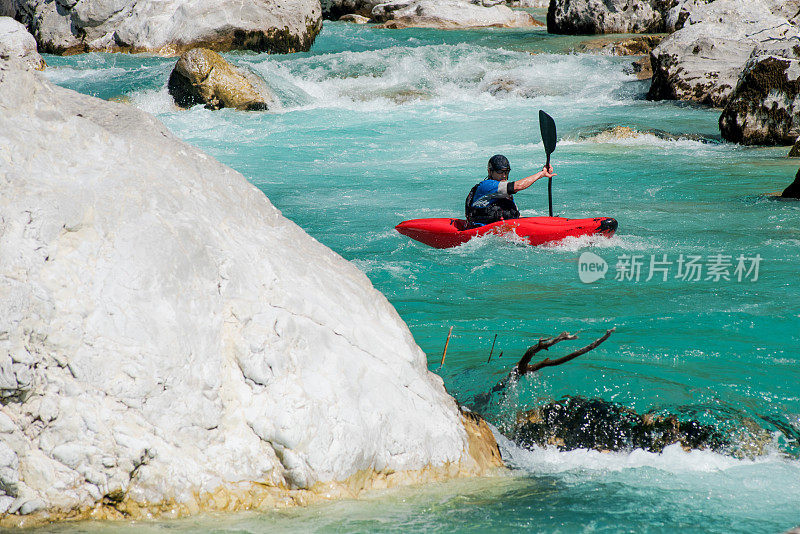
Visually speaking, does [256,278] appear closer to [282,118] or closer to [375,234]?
[375,234]

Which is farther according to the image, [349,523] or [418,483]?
[418,483]

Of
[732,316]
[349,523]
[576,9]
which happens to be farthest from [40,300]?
[576,9]

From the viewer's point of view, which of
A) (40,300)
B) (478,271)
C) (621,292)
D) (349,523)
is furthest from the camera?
(478,271)

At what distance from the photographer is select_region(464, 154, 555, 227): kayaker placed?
19.4ft

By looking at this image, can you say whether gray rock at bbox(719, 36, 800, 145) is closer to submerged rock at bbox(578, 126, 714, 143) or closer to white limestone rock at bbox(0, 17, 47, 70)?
submerged rock at bbox(578, 126, 714, 143)

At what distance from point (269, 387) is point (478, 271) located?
378cm

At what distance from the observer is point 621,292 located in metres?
4.90

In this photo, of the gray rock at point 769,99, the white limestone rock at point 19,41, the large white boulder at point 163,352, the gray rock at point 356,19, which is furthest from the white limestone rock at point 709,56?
the white limestone rock at point 19,41

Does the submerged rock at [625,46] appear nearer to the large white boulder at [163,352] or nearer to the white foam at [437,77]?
the white foam at [437,77]

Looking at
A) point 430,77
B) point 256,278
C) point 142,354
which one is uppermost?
point 430,77

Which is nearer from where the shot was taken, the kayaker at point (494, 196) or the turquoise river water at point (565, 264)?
the turquoise river water at point (565, 264)

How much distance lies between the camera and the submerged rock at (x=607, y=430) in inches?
109

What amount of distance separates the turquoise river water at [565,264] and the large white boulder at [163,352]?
0.11m

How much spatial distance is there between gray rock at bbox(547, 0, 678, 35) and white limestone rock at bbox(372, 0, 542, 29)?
142 inches
